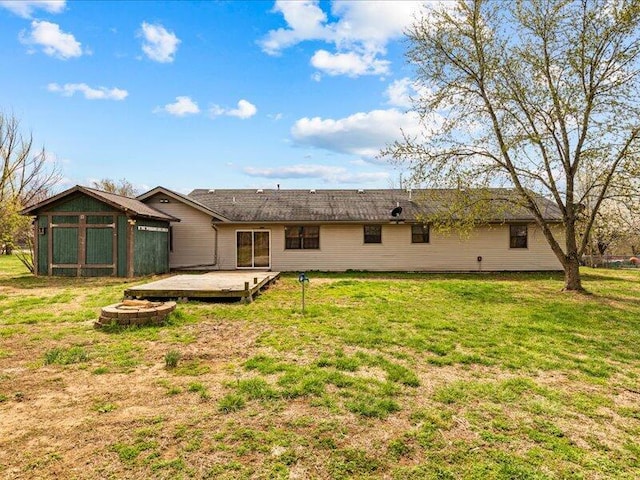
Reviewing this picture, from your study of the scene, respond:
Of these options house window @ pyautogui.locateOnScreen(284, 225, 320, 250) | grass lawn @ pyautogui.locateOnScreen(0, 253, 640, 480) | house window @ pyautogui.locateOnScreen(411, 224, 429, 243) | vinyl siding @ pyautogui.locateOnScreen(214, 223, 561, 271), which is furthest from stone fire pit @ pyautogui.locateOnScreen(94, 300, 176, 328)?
house window @ pyautogui.locateOnScreen(411, 224, 429, 243)

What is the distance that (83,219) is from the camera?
46.0ft

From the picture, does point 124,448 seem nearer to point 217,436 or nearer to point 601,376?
point 217,436

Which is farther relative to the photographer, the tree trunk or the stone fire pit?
the tree trunk

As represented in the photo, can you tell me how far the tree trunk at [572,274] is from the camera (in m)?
11.7

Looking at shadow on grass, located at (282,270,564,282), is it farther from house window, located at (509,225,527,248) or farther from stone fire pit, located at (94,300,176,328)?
stone fire pit, located at (94,300,176,328)

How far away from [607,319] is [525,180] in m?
5.23

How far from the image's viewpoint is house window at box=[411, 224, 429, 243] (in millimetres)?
17391

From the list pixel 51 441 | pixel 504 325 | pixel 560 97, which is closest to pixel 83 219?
pixel 51 441

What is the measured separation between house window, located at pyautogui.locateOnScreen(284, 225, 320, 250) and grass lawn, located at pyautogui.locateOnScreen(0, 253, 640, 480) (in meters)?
9.25

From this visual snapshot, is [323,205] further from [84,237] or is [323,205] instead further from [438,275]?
[84,237]

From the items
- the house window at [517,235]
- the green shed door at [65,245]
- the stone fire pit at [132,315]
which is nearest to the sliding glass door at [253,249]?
the green shed door at [65,245]

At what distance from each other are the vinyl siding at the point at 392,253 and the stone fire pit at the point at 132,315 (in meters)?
10.0

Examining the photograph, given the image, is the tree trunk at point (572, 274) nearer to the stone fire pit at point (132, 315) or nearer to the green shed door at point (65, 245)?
the stone fire pit at point (132, 315)

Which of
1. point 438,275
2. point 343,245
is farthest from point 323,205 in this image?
point 438,275
